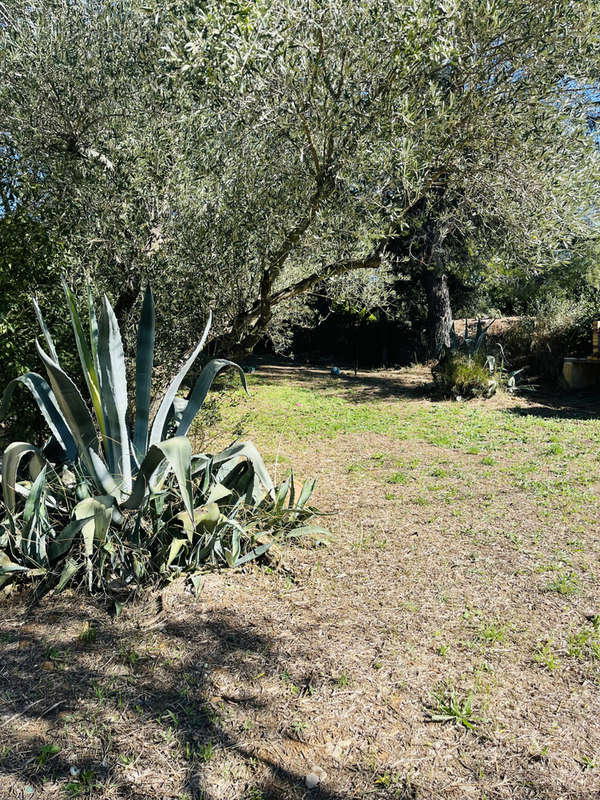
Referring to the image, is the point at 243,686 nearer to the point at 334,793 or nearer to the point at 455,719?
the point at 334,793

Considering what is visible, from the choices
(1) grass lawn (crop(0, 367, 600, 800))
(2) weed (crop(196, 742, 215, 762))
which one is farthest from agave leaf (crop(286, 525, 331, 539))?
(2) weed (crop(196, 742, 215, 762))

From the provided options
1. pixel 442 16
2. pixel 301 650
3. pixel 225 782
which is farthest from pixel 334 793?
pixel 442 16

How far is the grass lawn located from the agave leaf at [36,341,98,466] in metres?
0.93

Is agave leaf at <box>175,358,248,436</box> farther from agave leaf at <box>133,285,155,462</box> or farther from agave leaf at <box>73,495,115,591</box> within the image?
agave leaf at <box>73,495,115,591</box>

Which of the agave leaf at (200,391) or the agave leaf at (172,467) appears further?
the agave leaf at (200,391)

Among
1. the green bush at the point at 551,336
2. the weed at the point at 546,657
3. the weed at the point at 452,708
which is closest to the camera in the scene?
the weed at the point at 452,708

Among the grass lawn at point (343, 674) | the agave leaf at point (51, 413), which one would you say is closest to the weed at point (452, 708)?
the grass lawn at point (343, 674)

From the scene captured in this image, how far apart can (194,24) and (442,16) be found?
5.36ft

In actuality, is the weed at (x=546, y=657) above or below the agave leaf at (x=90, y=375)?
below

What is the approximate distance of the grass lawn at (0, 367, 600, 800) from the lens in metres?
2.31

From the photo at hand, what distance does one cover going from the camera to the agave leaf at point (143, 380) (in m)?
3.88

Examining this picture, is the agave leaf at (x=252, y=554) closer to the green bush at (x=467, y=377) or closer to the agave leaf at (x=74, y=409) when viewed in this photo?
the agave leaf at (x=74, y=409)

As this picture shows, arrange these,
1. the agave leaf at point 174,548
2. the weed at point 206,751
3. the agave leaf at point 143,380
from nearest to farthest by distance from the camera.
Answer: the weed at point 206,751 < the agave leaf at point 174,548 < the agave leaf at point 143,380

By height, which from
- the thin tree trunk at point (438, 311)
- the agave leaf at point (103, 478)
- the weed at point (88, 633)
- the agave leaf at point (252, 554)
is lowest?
the weed at point (88, 633)
